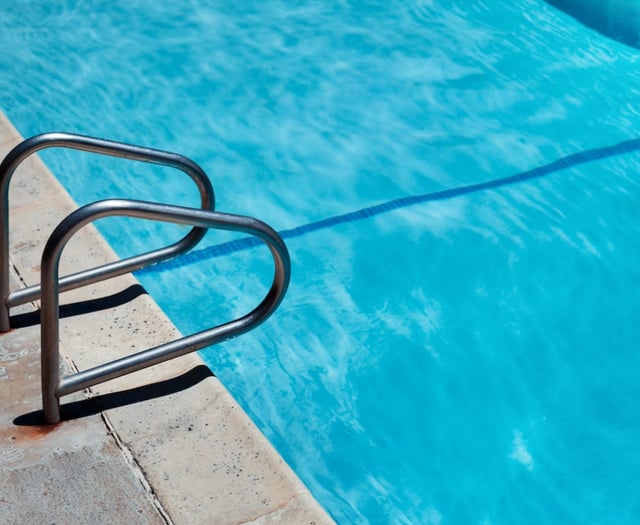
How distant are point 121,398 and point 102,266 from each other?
0.64m

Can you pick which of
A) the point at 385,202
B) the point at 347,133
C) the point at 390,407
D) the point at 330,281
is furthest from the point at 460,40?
the point at 390,407

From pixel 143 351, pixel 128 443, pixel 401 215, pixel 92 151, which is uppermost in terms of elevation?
pixel 92 151

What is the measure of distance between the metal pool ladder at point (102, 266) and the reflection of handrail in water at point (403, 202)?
134 centimetres

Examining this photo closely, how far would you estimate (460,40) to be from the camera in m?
7.29

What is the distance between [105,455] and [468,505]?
174cm

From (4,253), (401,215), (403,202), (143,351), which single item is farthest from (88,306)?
(403,202)

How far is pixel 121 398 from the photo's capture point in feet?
10.4

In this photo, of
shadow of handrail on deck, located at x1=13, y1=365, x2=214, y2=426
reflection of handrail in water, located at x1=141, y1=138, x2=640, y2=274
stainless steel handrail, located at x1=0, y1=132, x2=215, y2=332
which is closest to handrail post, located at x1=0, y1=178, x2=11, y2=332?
stainless steel handrail, located at x1=0, y1=132, x2=215, y2=332

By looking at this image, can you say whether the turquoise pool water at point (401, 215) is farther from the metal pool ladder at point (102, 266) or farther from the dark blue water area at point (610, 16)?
the metal pool ladder at point (102, 266)

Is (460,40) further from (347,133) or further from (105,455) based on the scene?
(105,455)

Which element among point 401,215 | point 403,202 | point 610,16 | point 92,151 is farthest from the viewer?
point 610,16

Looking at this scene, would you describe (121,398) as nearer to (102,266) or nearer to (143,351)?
(143,351)

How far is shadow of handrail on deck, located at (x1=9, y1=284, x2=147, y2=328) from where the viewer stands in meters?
3.46

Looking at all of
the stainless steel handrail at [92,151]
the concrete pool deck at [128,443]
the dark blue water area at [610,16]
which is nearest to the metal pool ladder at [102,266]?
the stainless steel handrail at [92,151]
